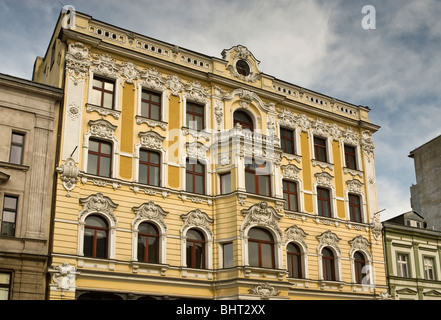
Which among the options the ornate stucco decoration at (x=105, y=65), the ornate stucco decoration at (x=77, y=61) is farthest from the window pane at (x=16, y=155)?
the ornate stucco decoration at (x=105, y=65)

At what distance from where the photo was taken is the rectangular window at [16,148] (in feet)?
82.8

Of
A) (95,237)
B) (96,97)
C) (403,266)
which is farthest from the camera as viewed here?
(403,266)

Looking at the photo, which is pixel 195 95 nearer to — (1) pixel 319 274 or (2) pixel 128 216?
(2) pixel 128 216

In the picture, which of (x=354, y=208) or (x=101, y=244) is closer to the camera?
(x=101, y=244)

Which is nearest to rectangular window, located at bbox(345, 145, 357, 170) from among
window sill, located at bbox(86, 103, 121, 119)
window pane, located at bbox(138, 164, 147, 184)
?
window pane, located at bbox(138, 164, 147, 184)

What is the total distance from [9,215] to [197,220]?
9179 mm

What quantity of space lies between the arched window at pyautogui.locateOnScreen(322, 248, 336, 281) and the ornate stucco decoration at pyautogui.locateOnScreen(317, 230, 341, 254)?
421mm

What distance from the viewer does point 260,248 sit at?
29.1 m

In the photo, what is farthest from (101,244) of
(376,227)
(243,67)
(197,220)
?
(376,227)

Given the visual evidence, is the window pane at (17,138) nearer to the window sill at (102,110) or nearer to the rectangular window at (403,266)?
the window sill at (102,110)

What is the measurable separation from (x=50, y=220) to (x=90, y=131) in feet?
16.0

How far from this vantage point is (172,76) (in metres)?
30.6

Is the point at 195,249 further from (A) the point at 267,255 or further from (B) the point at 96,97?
(B) the point at 96,97

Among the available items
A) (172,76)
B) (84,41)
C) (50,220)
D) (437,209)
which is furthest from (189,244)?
(437,209)
